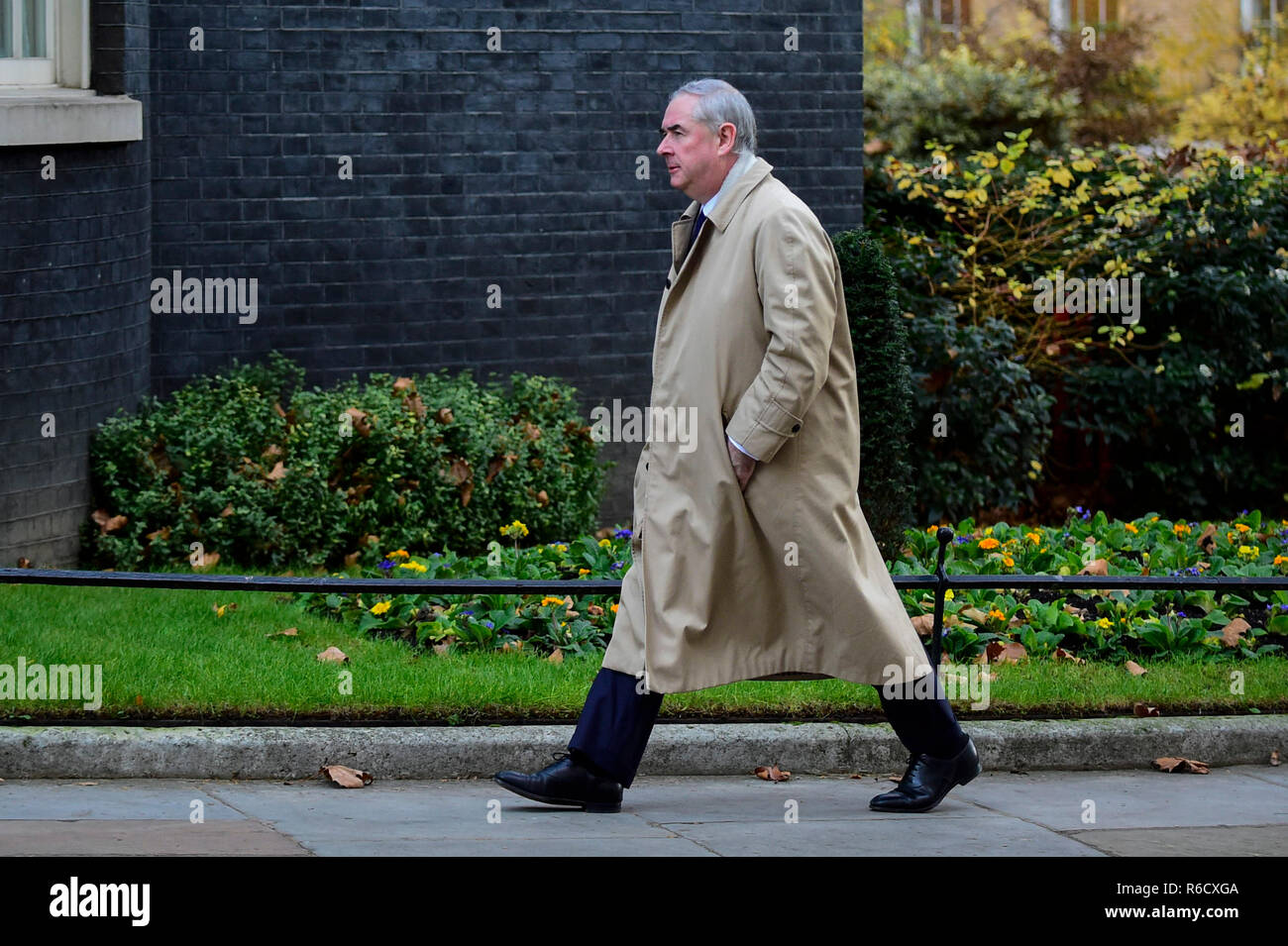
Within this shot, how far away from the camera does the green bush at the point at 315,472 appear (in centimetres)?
877

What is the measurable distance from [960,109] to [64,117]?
10.3 metres

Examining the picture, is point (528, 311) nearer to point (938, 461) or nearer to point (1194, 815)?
point (938, 461)

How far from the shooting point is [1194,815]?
545 cm

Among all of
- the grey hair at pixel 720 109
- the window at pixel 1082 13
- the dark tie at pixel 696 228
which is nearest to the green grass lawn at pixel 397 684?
the dark tie at pixel 696 228

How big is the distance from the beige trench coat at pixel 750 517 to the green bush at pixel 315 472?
4041 millimetres

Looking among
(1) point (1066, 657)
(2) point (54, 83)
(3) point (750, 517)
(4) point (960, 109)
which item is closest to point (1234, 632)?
(1) point (1066, 657)

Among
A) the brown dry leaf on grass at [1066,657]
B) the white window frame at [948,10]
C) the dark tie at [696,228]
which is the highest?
the white window frame at [948,10]

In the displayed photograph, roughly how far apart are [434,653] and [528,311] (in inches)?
154

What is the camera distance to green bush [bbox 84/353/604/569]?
8773 millimetres

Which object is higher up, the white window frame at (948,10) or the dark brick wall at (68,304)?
the white window frame at (948,10)

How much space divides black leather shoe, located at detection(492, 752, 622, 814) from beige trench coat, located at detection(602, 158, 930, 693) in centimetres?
33

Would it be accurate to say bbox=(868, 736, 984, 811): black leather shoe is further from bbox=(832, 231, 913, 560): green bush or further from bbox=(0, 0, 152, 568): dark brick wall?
bbox=(0, 0, 152, 568): dark brick wall

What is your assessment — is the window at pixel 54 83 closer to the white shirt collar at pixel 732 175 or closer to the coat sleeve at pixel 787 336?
the white shirt collar at pixel 732 175

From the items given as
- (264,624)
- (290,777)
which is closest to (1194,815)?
(290,777)
